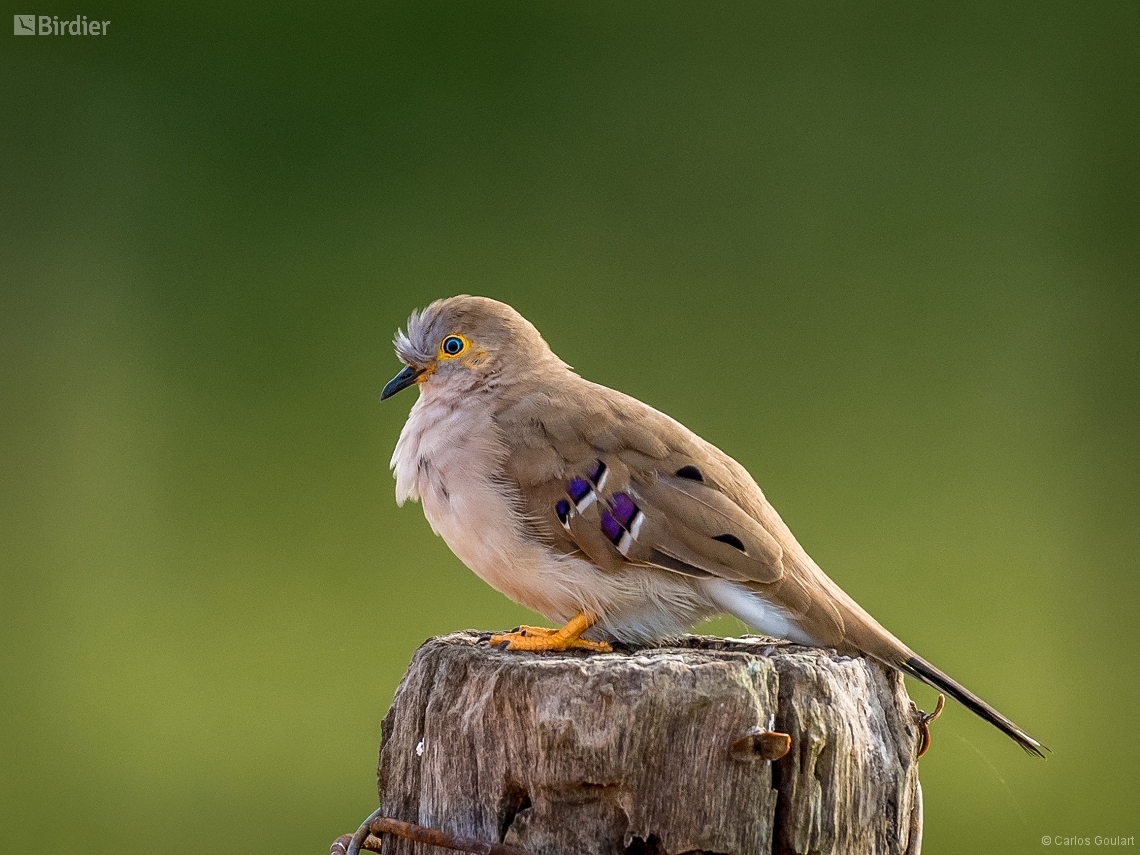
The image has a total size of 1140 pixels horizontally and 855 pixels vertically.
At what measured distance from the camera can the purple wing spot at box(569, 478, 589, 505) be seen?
2.38m

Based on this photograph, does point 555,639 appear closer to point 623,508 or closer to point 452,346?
point 623,508

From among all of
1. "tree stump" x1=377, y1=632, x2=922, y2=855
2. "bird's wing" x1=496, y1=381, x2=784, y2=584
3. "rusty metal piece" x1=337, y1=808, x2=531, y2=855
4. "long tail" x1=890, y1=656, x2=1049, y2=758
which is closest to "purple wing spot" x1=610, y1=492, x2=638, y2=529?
"bird's wing" x1=496, y1=381, x2=784, y2=584

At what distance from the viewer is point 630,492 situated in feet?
7.65

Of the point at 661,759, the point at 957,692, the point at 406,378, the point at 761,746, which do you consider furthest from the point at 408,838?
the point at 406,378

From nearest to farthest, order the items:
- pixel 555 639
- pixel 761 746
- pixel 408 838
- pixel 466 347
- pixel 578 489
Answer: pixel 761 746 < pixel 408 838 < pixel 555 639 < pixel 578 489 < pixel 466 347

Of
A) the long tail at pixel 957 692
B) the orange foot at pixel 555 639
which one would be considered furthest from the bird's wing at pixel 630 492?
the long tail at pixel 957 692

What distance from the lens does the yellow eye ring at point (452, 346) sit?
9.39 ft

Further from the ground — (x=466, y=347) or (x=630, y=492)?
(x=466, y=347)

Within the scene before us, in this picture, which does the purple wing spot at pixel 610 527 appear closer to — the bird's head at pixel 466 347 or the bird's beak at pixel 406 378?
the bird's head at pixel 466 347

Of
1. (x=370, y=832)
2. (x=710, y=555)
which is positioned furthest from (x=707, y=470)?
(x=370, y=832)

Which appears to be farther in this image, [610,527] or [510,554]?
[510,554]

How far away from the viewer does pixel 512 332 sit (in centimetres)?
288

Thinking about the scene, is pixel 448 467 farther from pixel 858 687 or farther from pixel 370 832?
pixel 858 687

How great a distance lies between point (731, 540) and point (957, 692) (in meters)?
0.49
